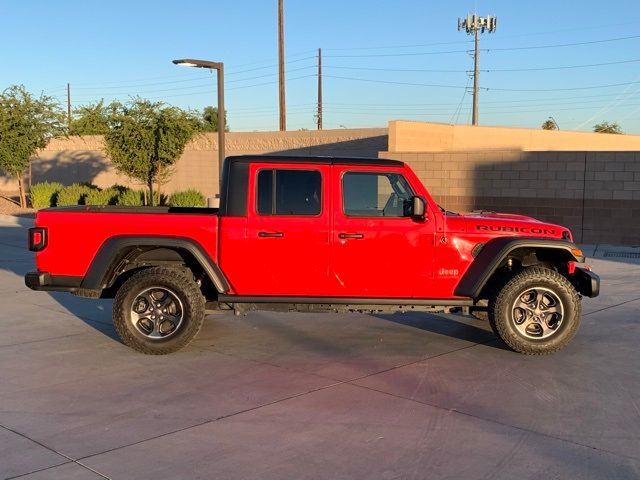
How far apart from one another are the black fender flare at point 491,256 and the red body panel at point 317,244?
0.09m

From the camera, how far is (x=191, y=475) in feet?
13.8

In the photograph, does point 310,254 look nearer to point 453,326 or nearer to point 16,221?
point 453,326

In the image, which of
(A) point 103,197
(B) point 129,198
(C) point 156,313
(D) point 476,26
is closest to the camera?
(C) point 156,313

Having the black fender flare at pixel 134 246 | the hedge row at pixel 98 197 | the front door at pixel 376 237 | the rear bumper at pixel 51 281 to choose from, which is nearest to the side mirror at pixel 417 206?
the front door at pixel 376 237

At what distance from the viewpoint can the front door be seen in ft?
22.6

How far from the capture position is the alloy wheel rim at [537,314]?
23.2 feet

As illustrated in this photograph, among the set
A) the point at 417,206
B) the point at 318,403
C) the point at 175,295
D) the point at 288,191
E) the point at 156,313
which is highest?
the point at 288,191

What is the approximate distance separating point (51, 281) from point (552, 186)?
13.7 m

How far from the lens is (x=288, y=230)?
6883 millimetres

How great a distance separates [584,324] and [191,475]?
6069mm

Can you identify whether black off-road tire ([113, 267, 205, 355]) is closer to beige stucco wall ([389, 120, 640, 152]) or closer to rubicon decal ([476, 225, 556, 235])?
rubicon decal ([476, 225, 556, 235])

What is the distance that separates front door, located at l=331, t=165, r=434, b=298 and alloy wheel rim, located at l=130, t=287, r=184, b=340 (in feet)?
5.65

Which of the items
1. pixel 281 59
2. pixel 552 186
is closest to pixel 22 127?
pixel 281 59

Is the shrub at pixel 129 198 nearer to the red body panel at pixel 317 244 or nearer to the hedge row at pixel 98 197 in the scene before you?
the hedge row at pixel 98 197
